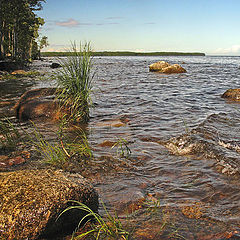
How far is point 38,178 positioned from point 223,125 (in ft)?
17.6

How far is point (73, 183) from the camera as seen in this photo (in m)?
2.70

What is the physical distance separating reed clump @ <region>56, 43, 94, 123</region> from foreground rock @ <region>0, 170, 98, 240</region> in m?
3.44

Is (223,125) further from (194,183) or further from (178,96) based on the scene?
(178,96)

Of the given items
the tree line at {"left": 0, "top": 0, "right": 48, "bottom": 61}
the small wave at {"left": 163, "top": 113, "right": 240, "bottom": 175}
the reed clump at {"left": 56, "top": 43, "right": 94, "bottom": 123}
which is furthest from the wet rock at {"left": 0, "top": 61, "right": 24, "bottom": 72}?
the small wave at {"left": 163, "top": 113, "right": 240, "bottom": 175}

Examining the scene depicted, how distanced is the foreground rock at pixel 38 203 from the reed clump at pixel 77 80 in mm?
3444

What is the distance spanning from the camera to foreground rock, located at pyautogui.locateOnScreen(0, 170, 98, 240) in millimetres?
2262

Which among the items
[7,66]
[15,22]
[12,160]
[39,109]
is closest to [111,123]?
[39,109]

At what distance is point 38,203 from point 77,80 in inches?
166

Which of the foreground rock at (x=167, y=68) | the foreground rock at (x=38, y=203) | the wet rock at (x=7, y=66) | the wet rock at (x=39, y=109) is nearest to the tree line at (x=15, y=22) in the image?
the wet rock at (x=7, y=66)

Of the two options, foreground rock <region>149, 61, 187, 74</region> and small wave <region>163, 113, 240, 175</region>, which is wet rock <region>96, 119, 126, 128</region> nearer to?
small wave <region>163, 113, 240, 175</region>

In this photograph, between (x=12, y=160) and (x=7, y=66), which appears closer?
(x=12, y=160)

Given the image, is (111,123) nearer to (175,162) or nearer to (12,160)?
(175,162)

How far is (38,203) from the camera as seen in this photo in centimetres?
237

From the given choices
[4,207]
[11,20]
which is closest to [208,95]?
[4,207]
